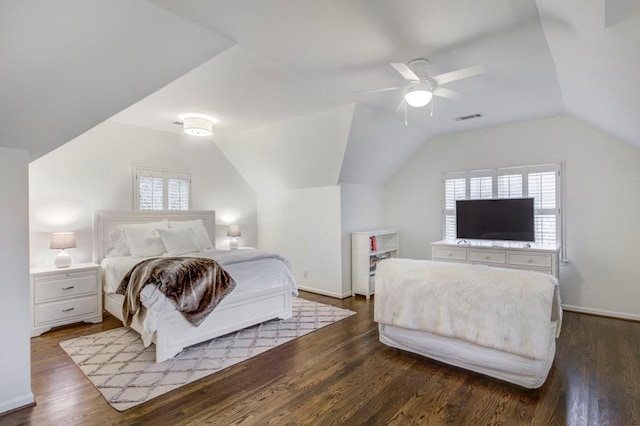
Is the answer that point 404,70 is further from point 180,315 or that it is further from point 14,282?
point 14,282

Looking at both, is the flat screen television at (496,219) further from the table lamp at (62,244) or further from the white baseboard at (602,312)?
the table lamp at (62,244)

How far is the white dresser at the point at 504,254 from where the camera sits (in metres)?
4.12

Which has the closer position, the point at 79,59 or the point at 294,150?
the point at 79,59

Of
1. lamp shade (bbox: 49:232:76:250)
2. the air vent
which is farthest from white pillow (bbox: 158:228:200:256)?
the air vent

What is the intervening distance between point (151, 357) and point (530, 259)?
4624 mm

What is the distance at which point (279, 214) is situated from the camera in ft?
20.5

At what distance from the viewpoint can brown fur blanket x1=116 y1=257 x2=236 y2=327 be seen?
3.07 metres

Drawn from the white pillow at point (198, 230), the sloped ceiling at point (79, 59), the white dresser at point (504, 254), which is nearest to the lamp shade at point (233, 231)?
the white pillow at point (198, 230)

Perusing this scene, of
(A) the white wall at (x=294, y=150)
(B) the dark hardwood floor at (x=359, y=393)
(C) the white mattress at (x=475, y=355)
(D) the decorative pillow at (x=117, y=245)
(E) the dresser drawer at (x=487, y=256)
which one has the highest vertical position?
(A) the white wall at (x=294, y=150)

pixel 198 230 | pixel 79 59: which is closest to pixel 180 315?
pixel 198 230

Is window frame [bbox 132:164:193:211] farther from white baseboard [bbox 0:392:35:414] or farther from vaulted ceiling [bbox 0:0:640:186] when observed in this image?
white baseboard [bbox 0:392:35:414]

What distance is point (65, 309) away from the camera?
3.89 metres

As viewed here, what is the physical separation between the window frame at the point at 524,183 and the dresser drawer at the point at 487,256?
2.83 ft

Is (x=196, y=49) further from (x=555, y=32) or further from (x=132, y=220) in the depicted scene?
(x=132, y=220)
